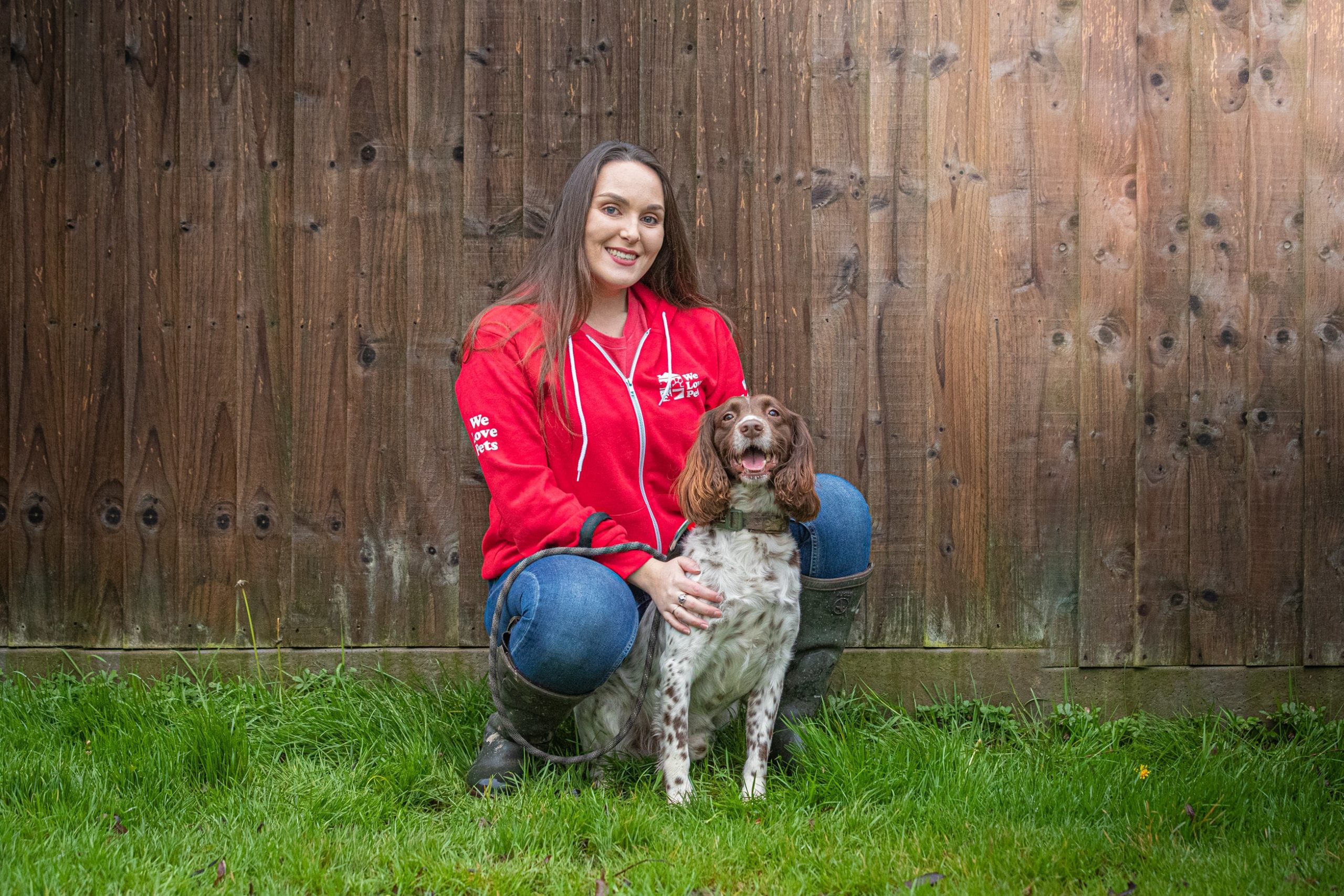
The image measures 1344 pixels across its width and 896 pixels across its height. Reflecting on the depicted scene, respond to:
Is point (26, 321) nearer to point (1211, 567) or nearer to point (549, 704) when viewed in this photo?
point (549, 704)

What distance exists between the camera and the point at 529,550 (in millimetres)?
2646

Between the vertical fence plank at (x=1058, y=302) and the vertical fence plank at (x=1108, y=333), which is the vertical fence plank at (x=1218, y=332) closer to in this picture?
the vertical fence plank at (x=1108, y=333)

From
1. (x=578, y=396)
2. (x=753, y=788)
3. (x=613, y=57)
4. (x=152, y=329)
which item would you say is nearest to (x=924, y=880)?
(x=753, y=788)

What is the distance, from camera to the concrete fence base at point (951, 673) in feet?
11.1

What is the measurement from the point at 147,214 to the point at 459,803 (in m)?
2.22

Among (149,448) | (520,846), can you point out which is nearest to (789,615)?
(520,846)

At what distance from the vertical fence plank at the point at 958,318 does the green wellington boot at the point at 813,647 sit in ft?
2.11

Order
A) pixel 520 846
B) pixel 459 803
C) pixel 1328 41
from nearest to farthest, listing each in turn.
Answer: pixel 520 846
pixel 459 803
pixel 1328 41

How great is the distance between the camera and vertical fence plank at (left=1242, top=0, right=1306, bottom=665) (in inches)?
131

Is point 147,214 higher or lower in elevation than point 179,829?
higher

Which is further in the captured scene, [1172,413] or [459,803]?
[1172,413]

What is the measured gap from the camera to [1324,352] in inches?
132

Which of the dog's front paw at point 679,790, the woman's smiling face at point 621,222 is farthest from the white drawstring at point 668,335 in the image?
the dog's front paw at point 679,790

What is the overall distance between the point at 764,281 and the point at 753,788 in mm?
1637
